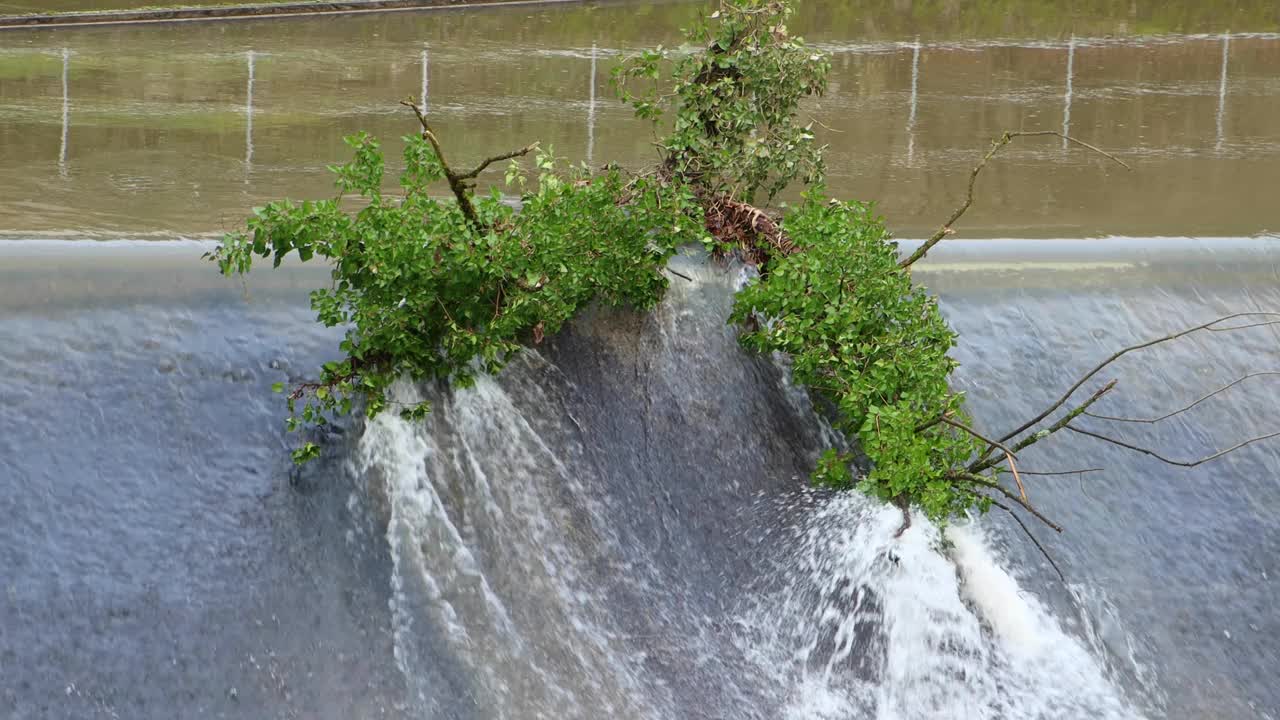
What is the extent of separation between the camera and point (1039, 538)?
506 centimetres

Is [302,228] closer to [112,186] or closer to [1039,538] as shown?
[112,186]

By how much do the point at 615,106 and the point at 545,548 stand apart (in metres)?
4.24

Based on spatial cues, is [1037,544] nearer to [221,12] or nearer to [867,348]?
[867,348]

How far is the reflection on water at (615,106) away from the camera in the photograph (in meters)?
6.64

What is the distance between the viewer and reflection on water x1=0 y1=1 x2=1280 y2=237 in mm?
6641

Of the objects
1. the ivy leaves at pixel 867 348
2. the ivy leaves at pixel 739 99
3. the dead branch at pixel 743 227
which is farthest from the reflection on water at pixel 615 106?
the ivy leaves at pixel 867 348

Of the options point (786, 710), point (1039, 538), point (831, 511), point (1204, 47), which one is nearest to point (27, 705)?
point (786, 710)

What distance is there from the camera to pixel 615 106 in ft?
27.3

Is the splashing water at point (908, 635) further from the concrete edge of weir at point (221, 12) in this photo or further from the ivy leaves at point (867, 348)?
the concrete edge of weir at point (221, 12)

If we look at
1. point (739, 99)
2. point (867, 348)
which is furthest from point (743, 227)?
point (867, 348)

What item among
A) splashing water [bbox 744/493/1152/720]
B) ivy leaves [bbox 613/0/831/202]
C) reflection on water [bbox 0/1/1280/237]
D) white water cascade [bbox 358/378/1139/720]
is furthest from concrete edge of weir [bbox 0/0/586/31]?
splashing water [bbox 744/493/1152/720]

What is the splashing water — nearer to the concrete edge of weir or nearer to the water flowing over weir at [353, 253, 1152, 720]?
the water flowing over weir at [353, 253, 1152, 720]

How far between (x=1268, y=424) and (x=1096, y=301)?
837 mm

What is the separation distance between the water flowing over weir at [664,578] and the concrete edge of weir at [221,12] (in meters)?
5.63
